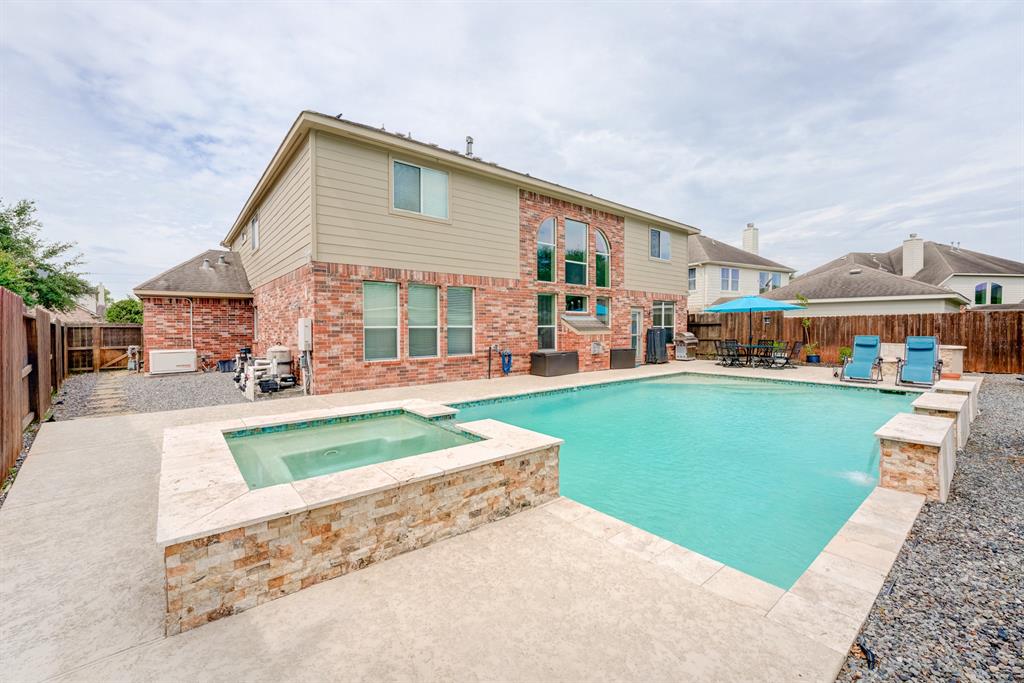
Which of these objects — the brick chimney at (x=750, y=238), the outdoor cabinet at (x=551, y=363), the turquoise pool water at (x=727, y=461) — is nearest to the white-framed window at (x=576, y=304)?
the outdoor cabinet at (x=551, y=363)

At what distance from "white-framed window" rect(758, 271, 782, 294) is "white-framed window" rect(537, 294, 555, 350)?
19317mm

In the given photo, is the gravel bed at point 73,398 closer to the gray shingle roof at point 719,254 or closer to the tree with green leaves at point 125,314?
the tree with green leaves at point 125,314

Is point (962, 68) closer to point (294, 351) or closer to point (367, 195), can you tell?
point (367, 195)

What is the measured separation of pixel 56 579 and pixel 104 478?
6.79 ft

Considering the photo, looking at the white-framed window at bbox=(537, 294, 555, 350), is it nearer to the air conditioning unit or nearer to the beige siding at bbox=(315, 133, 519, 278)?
the beige siding at bbox=(315, 133, 519, 278)

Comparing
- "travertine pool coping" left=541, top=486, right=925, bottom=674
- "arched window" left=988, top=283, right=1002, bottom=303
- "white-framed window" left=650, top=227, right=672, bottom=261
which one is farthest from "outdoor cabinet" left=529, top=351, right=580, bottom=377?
"arched window" left=988, top=283, right=1002, bottom=303

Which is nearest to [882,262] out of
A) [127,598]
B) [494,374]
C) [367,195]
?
[494,374]

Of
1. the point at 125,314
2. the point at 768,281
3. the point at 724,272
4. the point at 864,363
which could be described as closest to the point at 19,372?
the point at 864,363

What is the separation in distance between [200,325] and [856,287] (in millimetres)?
25968

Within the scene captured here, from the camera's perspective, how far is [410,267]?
372 inches

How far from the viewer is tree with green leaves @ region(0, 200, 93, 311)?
540 inches

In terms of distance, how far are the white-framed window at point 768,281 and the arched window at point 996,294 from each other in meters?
10.2

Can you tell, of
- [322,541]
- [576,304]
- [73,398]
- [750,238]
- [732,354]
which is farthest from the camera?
[750,238]

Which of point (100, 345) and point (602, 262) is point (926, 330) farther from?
point (100, 345)
